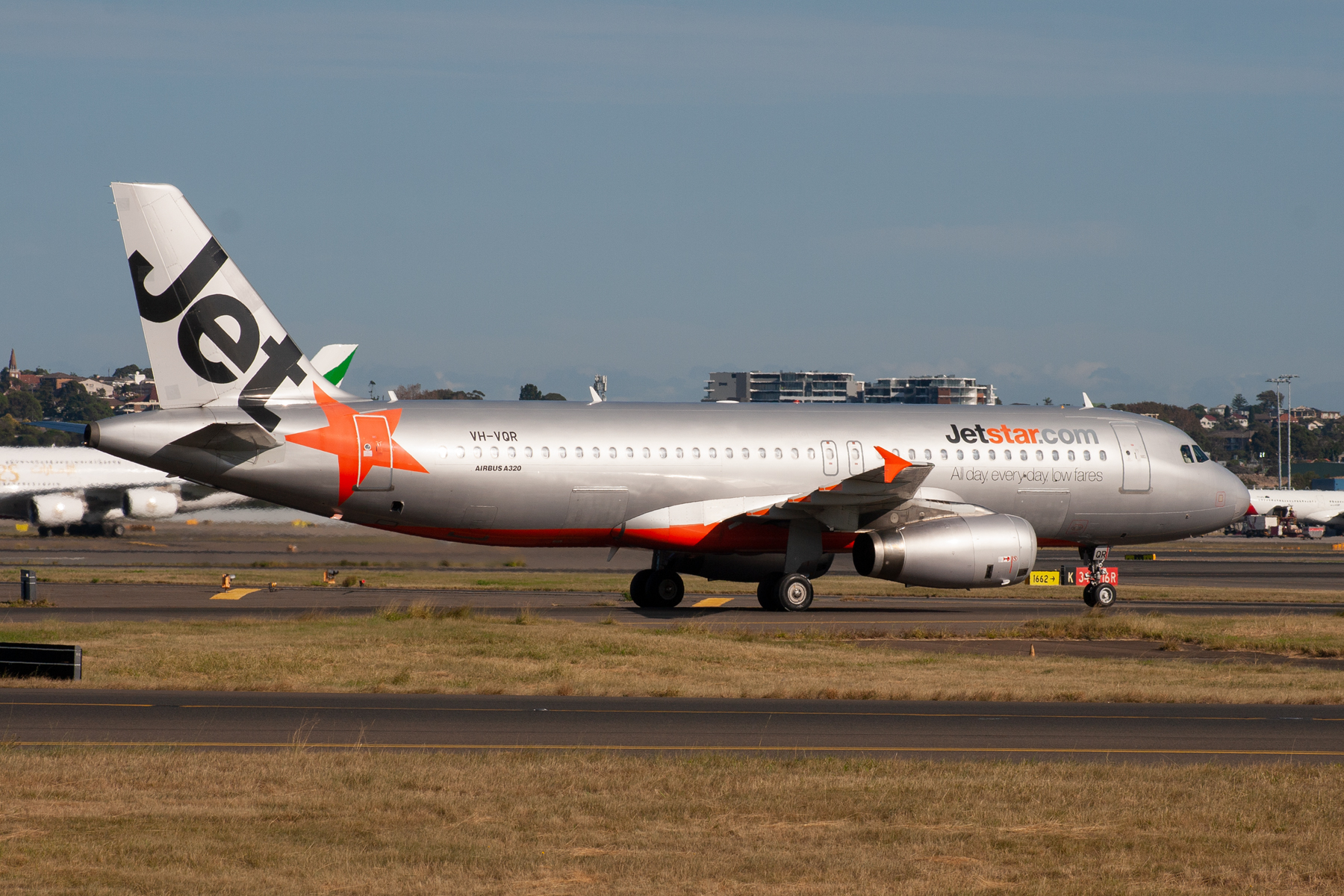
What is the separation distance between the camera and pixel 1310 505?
118 metres

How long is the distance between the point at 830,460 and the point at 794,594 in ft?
11.0

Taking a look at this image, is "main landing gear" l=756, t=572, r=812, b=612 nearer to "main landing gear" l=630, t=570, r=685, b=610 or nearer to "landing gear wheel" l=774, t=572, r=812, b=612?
"landing gear wheel" l=774, t=572, r=812, b=612

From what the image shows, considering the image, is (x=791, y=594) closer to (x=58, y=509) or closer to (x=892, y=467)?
(x=892, y=467)

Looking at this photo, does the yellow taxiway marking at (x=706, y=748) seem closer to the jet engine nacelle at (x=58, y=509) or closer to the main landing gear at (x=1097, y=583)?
the main landing gear at (x=1097, y=583)

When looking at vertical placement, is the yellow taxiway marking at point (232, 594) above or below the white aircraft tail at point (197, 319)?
below

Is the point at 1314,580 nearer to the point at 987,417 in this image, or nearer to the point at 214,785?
the point at 987,417

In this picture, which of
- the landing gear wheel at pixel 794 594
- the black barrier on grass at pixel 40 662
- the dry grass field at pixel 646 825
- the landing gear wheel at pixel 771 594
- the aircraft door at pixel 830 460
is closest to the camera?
the dry grass field at pixel 646 825

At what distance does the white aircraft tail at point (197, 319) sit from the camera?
29.2 m

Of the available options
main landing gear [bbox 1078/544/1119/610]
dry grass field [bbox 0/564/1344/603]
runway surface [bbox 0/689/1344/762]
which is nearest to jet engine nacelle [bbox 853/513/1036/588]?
main landing gear [bbox 1078/544/1119/610]

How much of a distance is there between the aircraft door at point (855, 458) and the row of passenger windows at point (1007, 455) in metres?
1.21

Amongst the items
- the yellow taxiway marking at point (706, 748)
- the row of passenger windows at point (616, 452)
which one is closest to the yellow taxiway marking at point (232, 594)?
the row of passenger windows at point (616, 452)

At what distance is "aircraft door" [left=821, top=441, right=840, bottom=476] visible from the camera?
3325 cm

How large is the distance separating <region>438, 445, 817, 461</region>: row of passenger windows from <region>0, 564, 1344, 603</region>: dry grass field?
7.79 meters

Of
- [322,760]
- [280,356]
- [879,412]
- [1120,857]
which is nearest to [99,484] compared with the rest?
[280,356]
